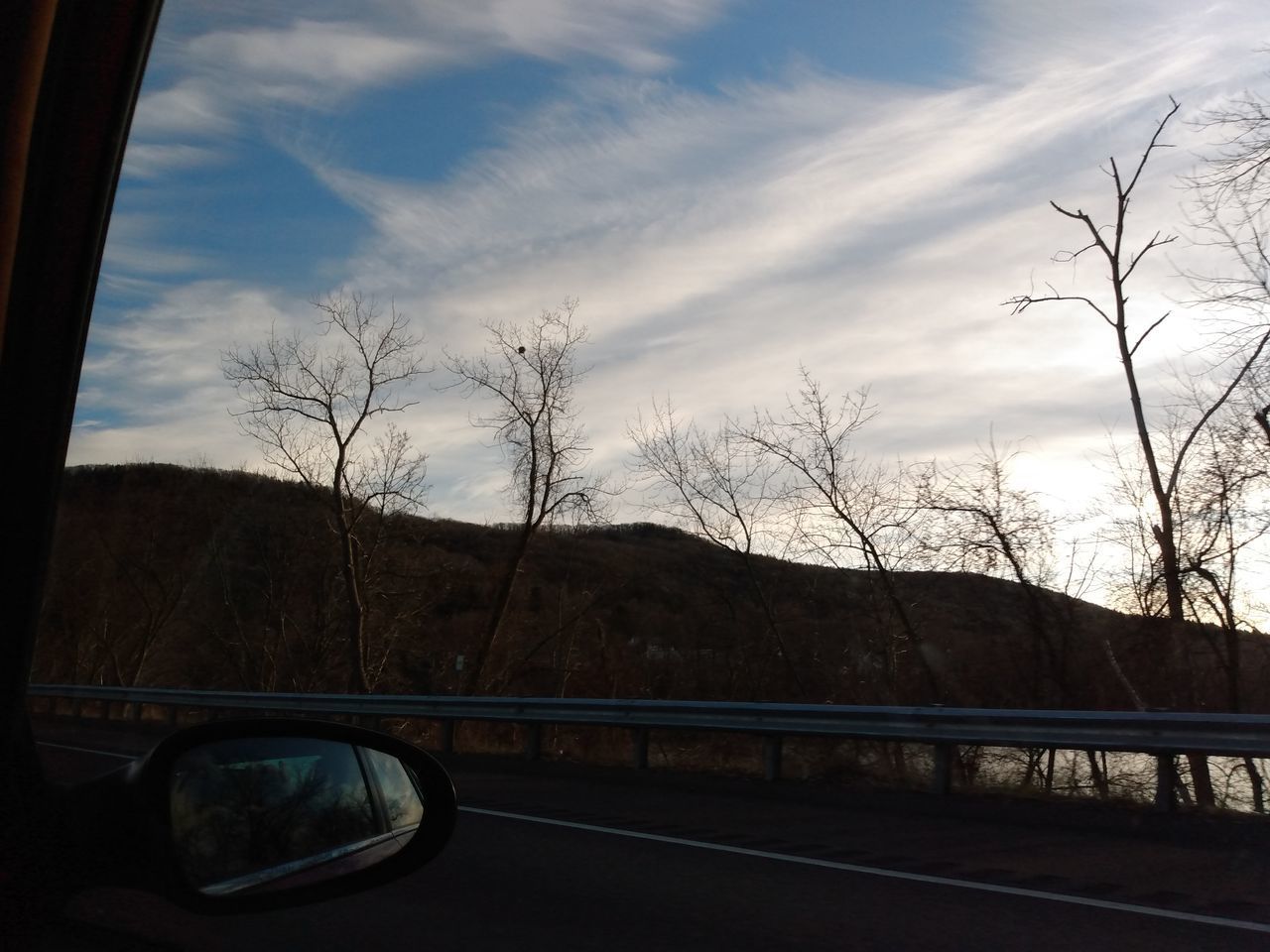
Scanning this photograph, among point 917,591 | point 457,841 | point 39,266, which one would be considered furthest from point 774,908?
point 917,591

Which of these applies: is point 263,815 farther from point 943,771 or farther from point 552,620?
point 552,620

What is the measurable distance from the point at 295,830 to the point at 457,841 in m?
5.93

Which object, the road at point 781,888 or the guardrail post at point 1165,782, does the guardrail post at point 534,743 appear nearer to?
the road at point 781,888

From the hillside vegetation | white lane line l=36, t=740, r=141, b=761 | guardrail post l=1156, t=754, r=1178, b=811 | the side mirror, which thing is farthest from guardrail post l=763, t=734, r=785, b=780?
the side mirror

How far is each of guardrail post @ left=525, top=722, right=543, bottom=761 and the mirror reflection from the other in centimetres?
1163

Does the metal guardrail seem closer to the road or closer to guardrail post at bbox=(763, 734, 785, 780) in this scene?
guardrail post at bbox=(763, 734, 785, 780)

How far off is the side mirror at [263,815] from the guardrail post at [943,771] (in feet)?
27.8

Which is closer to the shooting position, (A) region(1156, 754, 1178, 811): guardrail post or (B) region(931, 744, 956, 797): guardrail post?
(A) region(1156, 754, 1178, 811): guardrail post

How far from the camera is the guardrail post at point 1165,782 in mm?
9398

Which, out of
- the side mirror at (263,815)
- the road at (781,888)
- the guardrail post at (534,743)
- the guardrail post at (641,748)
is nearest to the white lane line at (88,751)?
the guardrail post at (534,743)

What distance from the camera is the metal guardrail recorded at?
29.7 feet

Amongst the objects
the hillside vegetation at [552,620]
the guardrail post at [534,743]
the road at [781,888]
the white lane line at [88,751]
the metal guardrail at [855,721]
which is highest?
the hillside vegetation at [552,620]

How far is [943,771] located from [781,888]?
4.56 meters

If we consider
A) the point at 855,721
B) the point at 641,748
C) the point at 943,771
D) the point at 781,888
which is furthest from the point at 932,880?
the point at 641,748
